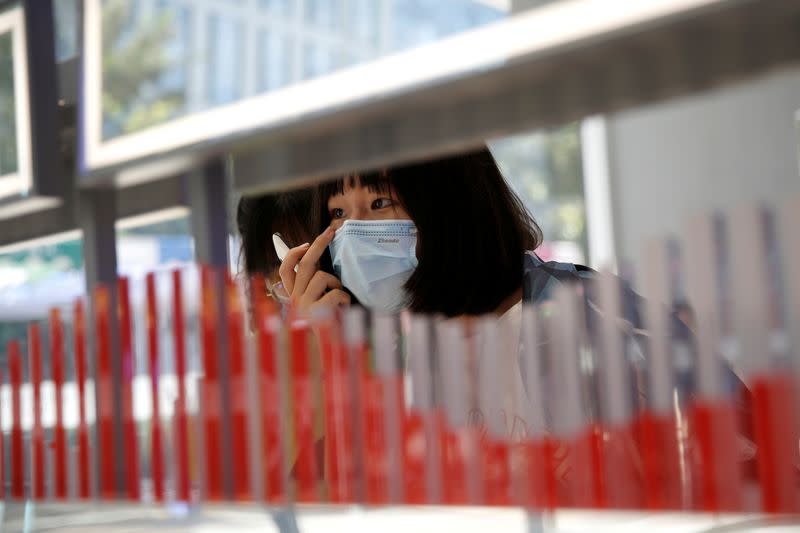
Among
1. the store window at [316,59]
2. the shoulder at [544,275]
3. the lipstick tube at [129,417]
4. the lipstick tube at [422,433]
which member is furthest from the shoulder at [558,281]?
the lipstick tube at [129,417]

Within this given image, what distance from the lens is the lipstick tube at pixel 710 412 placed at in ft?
2.62

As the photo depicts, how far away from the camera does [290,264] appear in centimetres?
113

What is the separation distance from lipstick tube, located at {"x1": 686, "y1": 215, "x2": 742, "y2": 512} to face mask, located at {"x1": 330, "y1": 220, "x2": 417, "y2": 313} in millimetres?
344

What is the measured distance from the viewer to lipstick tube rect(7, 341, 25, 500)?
54.3 inches

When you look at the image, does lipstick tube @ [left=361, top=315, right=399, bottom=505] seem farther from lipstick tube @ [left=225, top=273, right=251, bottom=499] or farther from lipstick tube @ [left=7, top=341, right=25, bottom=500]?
lipstick tube @ [left=7, top=341, right=25, bottom=500]

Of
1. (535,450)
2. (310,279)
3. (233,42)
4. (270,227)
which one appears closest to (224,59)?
(233,42)

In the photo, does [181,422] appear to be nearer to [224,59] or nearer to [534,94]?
[224,59]

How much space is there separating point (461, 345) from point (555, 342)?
0.11 metres

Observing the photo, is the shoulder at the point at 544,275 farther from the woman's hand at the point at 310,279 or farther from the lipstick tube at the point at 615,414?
the woman's hand at the point at 310,279

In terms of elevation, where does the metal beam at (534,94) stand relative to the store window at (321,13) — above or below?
below

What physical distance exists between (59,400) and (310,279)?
1.61ft

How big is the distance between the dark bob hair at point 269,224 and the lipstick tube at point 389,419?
0.59 feet

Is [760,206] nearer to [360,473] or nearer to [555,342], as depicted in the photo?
[555,342]

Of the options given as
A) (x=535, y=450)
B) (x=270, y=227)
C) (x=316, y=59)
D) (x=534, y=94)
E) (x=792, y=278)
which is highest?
(x=316, y=59)
